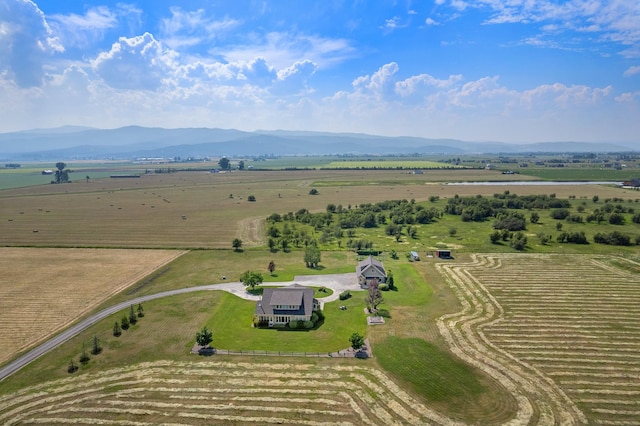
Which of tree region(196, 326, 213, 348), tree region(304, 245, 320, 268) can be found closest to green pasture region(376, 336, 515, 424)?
tree region(196, 326, 213, 348)

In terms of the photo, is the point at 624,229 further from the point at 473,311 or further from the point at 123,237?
the point at 123,237

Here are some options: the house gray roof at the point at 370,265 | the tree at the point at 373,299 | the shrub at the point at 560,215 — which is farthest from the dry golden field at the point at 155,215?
the shrub at the point at 560,215

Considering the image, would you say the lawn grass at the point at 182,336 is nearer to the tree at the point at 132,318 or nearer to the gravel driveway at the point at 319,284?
the tree at the point at 132,318

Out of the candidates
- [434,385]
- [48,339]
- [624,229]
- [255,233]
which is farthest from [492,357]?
[624,229]

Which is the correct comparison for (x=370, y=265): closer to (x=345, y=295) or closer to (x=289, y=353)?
(x=345, y=295)

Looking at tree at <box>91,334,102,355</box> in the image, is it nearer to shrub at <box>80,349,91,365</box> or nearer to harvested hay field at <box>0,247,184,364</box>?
shrub at <box>80,349,91,365</box>
